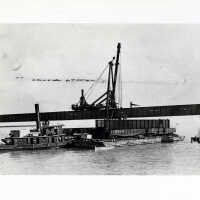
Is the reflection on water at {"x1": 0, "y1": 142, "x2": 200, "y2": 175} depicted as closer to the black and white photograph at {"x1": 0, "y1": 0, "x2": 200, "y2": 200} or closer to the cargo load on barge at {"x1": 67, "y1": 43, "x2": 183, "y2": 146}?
the black and white photograph at {"x1": 0, "y1": 0, "x2": 200, "y2": 200}

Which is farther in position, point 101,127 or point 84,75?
point 101,127

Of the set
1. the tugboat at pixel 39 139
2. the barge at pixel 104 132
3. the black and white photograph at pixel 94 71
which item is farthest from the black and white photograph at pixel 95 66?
the tugboat at pixel 39 139

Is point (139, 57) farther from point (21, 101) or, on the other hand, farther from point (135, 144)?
point (135, 144)

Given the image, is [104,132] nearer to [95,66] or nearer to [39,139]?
[39,139]

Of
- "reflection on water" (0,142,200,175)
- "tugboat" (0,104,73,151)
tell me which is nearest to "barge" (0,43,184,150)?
"tugboat" (0,104,73,151)

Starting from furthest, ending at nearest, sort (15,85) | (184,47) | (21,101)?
(21,101)
(15,85)
(184,47)

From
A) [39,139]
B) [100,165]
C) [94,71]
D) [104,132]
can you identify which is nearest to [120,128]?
[104,132]
